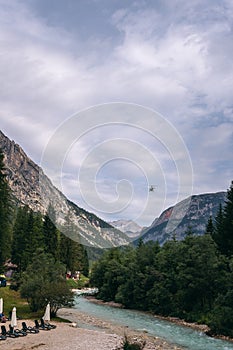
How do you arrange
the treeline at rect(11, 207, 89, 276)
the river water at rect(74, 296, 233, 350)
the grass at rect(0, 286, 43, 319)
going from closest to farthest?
1. the river water at rect(74, 296, 233, 350)
2. the grass at rect(0, 286, 43, 319)
3. the treeline at rect(11, 207, 89, 276)

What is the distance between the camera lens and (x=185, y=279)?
40281mm

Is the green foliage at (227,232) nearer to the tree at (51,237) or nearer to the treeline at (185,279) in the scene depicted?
the treeline at (185,279)

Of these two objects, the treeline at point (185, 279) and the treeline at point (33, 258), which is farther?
the treeline at point (185, 279)

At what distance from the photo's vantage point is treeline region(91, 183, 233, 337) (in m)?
35.9

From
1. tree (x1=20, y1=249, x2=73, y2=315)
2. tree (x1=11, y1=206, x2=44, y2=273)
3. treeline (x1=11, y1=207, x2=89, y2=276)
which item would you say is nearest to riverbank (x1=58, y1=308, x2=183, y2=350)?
tree (x1=20, y1=249, x2=73, y2=315)

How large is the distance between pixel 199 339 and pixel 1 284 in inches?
1248

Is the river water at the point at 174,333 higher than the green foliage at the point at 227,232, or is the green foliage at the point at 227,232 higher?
the green foliage at the point at 227,232

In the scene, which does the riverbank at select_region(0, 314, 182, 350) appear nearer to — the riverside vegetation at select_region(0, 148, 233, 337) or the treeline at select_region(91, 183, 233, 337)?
the riverside vegetation at select_region(0, 148, 233, 337)

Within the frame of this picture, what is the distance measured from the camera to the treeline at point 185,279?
118 feet

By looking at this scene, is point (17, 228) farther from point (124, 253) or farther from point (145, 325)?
point (145, 325)

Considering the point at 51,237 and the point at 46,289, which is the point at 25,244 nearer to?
the point at 51,237

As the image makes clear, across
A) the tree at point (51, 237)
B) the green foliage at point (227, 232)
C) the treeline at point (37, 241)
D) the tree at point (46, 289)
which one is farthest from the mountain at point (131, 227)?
the tree at point (51, 237)

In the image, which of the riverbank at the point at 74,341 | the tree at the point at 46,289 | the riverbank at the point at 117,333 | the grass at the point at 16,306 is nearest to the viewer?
the riverbank at the point at 74,341

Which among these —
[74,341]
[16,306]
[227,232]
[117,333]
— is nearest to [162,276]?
[227,232]
